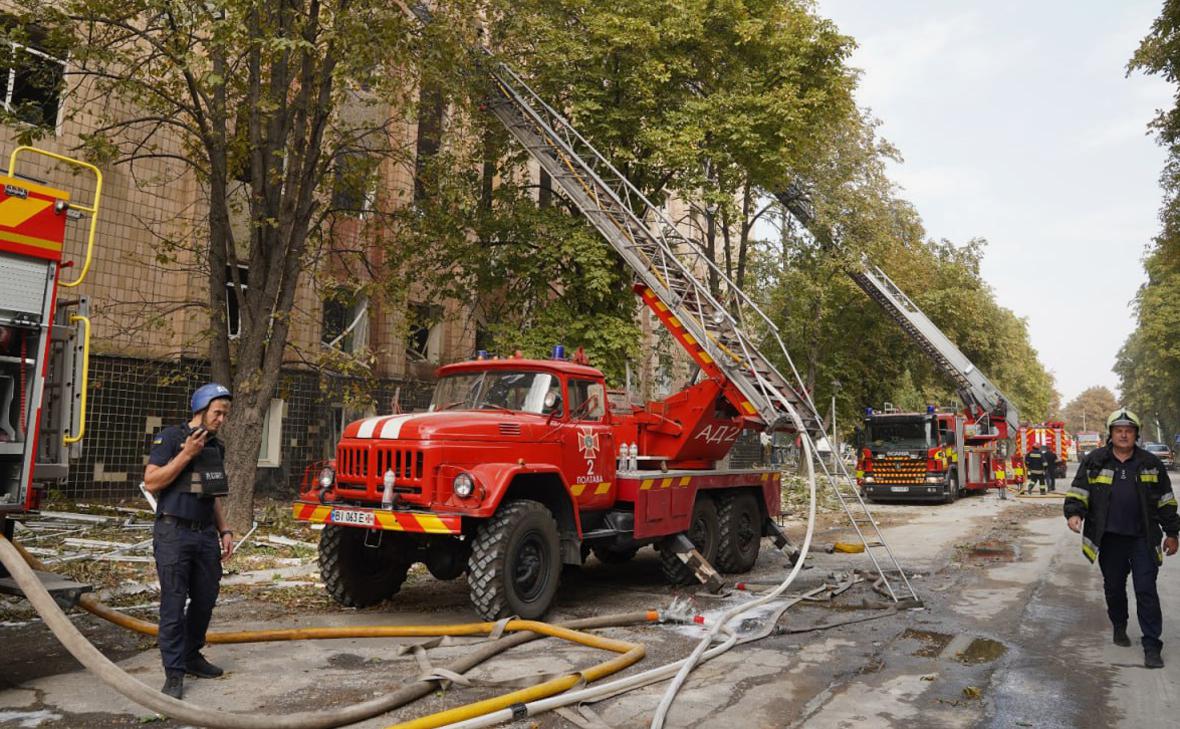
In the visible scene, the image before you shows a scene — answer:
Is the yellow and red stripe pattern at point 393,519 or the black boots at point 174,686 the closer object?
the black boots at point 174,686

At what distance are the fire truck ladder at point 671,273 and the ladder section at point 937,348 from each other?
9698 mm

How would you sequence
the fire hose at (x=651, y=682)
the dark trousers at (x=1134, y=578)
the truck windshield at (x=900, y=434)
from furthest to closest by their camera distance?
the truck windshield at (x=900, y=434), the dark trousers at (x=1134, y=578), the fire hose at (x=651, y=682)

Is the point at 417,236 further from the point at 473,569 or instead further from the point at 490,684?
the point at 490,684

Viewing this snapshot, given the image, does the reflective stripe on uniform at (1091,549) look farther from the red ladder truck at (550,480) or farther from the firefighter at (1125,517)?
the red ladder truck at (550,480)

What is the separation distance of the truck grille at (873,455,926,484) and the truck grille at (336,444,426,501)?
2075cm

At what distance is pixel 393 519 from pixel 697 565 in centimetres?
381

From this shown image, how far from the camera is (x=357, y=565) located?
27.2 feet

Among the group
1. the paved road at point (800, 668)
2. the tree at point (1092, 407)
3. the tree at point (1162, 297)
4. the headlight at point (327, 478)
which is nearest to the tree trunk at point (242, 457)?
the paved road at point (800, 668)

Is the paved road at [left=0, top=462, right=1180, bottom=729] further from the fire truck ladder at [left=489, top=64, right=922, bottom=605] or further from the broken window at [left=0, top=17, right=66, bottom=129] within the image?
the broken window at [left=0, top=17, right=66, bottom=129]

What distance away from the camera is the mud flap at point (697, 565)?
31.0 feet

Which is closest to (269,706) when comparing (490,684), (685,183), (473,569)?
(490,684)

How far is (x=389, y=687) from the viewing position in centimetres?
569

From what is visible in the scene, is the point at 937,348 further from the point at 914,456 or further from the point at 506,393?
the point at 506,393

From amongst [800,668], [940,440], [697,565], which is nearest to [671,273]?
[697,565]
